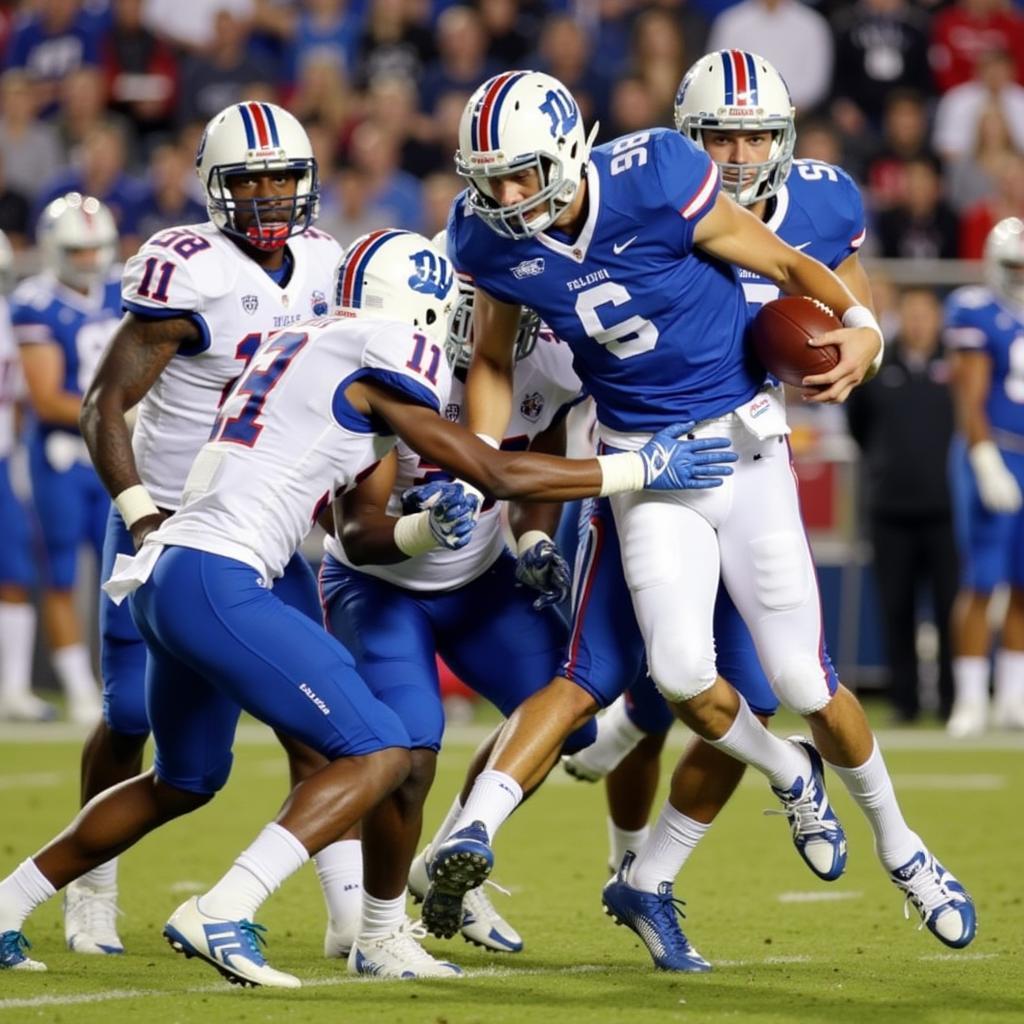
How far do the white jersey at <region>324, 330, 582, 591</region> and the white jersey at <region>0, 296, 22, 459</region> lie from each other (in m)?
4.82

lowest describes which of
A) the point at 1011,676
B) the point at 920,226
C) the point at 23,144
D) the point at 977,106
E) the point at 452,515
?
the point at 1011,676

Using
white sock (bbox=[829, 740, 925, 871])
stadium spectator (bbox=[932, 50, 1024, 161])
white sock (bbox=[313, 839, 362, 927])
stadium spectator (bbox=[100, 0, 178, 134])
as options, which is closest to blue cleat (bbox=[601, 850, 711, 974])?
white sock (bbox=[829, 740, 925, 871])

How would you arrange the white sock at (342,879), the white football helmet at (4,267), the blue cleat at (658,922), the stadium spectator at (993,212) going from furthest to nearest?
1. the stadium spectator at (993,212)
2. the white football helmet at (4,267)
3. the white sock at (342,879)
4. the blue cleat at (658,922)

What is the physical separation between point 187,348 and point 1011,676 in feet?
17.3

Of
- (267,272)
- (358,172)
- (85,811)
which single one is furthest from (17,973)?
(358,172)

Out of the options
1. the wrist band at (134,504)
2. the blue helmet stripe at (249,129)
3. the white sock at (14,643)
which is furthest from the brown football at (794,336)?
the white sock at (14,643)

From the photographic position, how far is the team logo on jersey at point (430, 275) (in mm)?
4195

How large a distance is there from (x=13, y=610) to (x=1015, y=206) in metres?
5.28

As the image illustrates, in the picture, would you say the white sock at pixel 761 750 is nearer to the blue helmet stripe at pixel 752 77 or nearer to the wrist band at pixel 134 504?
the wrist band at pixel 134 504

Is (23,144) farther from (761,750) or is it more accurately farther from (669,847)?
(761,750)

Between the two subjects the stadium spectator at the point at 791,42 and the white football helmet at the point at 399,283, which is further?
the stadium spectator at the point at 791,42

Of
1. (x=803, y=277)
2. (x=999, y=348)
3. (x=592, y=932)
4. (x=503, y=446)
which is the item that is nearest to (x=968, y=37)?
(x=999, y=348)

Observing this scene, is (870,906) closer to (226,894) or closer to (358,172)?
(226,894)

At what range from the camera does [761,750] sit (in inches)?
172
